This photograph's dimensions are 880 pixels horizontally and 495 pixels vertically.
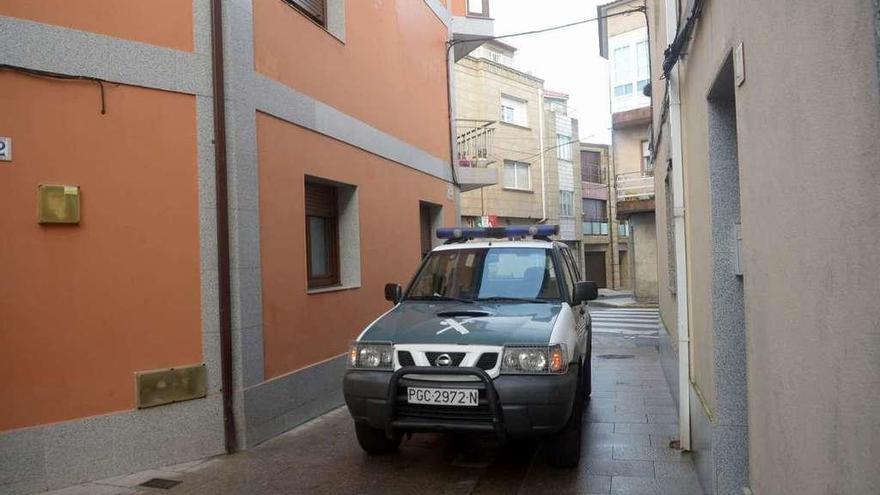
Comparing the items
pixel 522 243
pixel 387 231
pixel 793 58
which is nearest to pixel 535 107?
pixel 387 231

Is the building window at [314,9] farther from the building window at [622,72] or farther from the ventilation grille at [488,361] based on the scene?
the building window at [622,72]

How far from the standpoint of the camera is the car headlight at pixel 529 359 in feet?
15.7

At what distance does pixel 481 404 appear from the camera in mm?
4789

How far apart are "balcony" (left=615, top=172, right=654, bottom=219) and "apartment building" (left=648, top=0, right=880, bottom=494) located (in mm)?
17552

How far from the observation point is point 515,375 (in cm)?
478

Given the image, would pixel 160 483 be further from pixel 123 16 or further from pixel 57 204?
pixel 123 16

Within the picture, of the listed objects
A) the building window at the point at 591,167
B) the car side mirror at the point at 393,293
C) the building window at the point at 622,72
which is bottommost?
the car side mirror at the point at 393,293

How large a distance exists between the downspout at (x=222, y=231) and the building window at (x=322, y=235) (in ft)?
6.94

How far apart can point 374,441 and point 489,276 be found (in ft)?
6.10

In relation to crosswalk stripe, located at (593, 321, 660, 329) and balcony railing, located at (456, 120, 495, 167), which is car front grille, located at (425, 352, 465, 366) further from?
crosswalk stripe, located at (593, 321, 660, 329)

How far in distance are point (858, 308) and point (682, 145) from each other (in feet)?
13.9

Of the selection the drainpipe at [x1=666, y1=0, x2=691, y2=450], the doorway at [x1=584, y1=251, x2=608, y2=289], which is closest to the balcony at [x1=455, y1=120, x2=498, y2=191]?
the drainpipe at [x1=666, y1=0, x2=691, y2=450]

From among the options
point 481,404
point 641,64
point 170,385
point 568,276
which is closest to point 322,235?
point 170,385

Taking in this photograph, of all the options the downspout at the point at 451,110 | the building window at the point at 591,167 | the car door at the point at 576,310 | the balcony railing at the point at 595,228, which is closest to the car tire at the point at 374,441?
the car door at the point at 576,310
